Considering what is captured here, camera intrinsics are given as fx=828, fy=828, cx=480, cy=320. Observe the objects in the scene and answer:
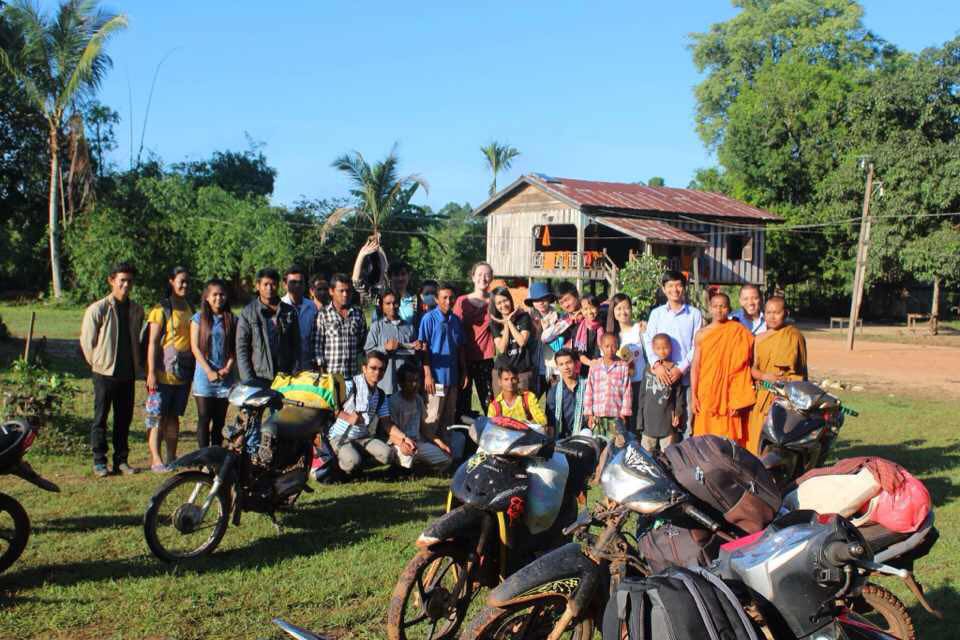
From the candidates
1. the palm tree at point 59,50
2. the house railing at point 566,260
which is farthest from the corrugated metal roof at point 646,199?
the palm tree at point 59,50

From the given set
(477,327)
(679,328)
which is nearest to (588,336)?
(477,327)

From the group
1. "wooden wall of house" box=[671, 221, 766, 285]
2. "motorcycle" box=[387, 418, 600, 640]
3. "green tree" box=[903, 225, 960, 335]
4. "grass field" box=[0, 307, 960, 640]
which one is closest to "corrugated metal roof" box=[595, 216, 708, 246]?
"wooden wall of house" box=[671, 221, 766, 285]

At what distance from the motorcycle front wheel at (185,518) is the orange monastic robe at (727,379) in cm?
350

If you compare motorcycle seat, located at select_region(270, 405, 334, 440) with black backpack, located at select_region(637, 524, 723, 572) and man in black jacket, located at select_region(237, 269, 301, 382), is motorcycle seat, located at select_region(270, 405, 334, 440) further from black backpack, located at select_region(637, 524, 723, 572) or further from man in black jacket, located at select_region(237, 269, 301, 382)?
black backpack, located at select_region(637, 524, 723, 572)

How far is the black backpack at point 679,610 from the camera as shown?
2.27 meters

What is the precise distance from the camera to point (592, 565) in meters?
3.13

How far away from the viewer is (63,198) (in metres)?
27.4

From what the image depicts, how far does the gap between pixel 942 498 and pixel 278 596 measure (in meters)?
5.19

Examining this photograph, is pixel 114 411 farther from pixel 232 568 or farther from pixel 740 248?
pixel 740 248

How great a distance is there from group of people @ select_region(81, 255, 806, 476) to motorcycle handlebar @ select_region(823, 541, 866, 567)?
12.0ft

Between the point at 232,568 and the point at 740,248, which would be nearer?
the point at 232,568

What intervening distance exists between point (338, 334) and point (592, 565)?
13.3 ft

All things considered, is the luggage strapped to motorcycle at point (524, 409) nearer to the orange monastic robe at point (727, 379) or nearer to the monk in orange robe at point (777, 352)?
the orange monastic robe at point (727, 379)

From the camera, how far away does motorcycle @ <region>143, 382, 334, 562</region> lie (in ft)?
15.6
